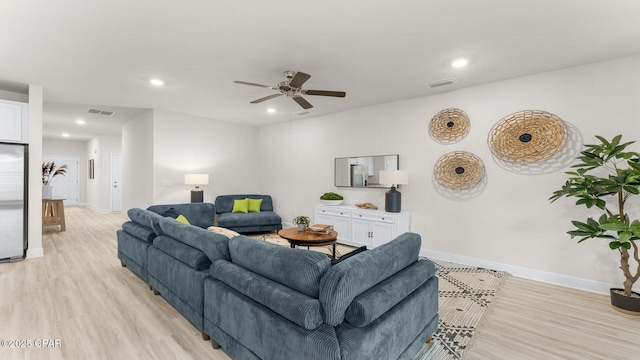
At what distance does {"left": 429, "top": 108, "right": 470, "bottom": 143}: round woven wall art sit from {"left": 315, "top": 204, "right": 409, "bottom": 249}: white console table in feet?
4.46

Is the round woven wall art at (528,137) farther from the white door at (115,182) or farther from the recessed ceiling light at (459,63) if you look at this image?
the white door at (115,182)

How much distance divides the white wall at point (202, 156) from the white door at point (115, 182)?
466 centimetres

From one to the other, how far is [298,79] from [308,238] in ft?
6.42

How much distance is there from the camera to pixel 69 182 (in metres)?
10.7

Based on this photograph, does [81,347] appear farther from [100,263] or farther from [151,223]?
[100,263]

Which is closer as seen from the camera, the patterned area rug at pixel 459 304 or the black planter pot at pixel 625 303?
the patterned area rug at pixel 459 304

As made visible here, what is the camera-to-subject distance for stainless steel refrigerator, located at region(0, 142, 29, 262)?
399 cm

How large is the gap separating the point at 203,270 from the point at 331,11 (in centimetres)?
238

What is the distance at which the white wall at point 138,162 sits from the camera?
5.96 m

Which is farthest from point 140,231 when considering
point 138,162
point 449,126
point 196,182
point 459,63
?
point 449,126

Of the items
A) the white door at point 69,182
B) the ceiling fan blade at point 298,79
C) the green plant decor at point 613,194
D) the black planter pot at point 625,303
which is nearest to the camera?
the green plant decor at point 613,194

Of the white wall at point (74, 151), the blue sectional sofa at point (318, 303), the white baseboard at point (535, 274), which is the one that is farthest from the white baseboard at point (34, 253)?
the white wall at point (74, 151)

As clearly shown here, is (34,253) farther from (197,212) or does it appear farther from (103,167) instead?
(103,167)

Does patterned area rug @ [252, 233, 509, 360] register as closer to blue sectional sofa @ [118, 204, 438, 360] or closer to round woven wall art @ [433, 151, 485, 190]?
blue sectional sofa @ [118, 204, 438, 360]
